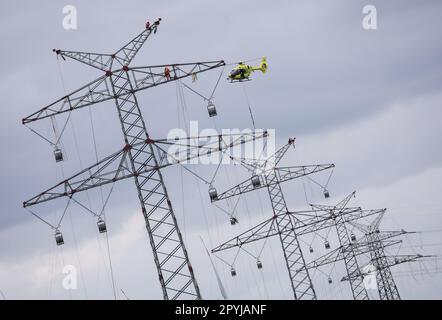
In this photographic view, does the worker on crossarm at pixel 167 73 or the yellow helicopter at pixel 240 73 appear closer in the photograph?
the worker on crossarm at pixel 167 73

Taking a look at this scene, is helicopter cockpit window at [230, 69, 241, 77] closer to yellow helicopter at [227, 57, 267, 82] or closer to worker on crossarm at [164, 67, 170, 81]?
yellow helicopter at [227, 57, 267, 82]

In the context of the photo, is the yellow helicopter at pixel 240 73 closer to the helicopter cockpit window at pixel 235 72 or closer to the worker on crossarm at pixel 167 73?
the helicopter cockpit window at pixel 235 72

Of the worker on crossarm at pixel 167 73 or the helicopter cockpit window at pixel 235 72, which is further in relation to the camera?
the helicopter cockpit window at pixel 235 72

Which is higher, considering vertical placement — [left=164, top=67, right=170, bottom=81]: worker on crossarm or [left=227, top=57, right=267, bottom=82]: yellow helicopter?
[left=227, top=57, right=267, bottom=82]: yellow helicopter

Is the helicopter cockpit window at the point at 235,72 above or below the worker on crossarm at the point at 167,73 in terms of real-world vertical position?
above

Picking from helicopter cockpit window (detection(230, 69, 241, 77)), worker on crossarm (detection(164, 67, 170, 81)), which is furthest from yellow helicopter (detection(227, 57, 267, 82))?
worker on crossarm (detection(164, 67, 170, 81))

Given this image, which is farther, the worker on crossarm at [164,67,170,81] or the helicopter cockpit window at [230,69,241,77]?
the helicopter cockpit window at [230,69,241,77]

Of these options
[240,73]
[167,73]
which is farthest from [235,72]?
[167,73]

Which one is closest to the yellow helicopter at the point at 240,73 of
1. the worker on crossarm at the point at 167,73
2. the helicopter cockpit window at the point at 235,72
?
the helicopter cockpit window at the point at 235,72

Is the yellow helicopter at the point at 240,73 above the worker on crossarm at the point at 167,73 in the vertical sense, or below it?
above

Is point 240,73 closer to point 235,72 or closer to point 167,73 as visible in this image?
point 235,72
